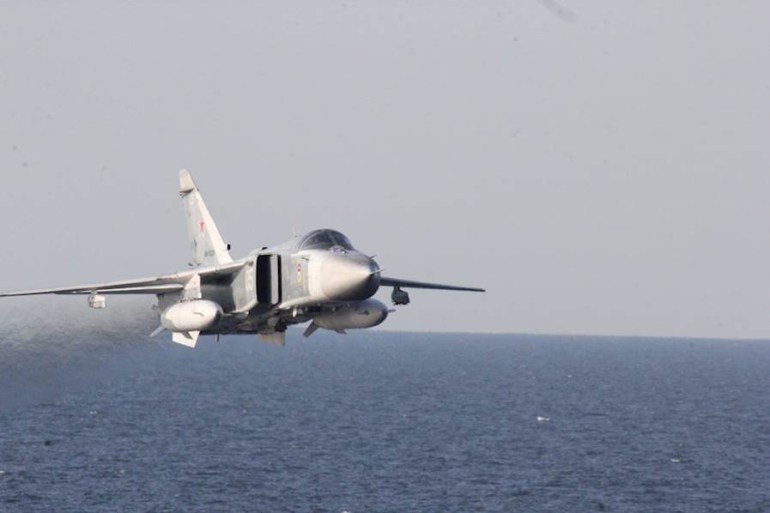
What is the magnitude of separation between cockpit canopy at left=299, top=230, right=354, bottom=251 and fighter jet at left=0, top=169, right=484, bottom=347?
33 mm

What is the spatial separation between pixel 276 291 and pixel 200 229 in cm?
1314

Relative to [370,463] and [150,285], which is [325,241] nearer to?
[150,285]

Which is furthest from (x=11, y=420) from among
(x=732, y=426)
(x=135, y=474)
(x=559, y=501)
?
(x=732, y=426)

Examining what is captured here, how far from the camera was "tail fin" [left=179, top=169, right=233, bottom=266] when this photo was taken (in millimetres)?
48844

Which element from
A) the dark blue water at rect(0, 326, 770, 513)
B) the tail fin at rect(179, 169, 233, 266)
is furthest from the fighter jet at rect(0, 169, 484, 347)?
the dark blue water at rect(0, 326, 770, 513)

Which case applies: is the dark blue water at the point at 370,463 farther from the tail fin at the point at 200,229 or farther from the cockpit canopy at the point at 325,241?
the cockpit canopy at the point at 325,241

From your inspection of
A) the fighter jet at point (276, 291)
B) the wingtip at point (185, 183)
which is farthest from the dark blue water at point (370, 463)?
the fighter jet at point (276, 291)

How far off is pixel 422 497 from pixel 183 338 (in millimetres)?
87880

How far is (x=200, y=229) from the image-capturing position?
50.2 metres

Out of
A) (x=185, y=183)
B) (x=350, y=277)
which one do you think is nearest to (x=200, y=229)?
(x=185, y=183)

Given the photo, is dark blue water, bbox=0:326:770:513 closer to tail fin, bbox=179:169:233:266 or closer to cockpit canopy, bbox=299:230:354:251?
tail fin, bbox=179:169:233:266

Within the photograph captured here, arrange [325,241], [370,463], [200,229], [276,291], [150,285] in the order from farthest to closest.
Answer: [370,463] → [200,229] → [150,285] → [276,291] → [325,241]

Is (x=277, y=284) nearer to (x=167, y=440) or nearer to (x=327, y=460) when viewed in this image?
(x=327, y=460)

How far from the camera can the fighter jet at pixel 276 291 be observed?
3553 centimetres
